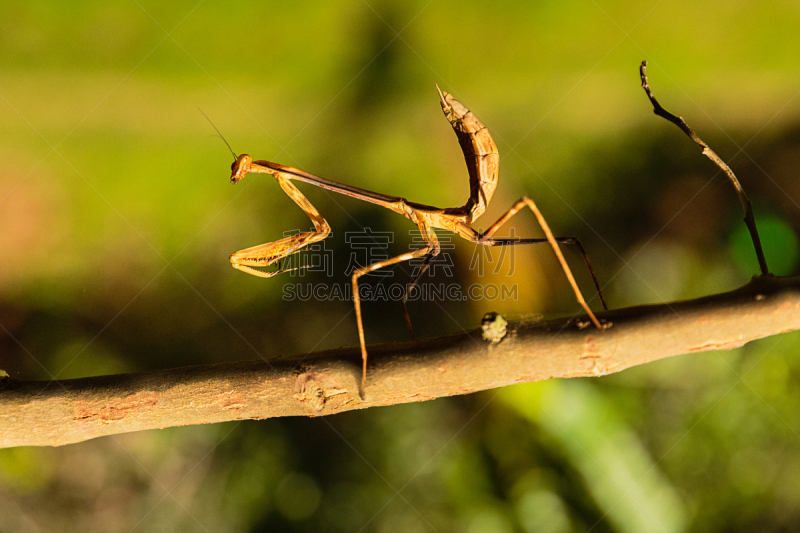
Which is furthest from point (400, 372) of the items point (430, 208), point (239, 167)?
point (239, 167)

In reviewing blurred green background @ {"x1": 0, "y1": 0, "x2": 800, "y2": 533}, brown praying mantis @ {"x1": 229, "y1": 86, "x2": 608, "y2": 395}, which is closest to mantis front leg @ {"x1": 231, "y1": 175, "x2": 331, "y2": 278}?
brown praying mantis @ {"x1": 229, "y1": 86, "x2": 608, "y2": 395}

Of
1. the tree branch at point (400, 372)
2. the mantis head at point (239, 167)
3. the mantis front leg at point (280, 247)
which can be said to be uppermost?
the mantis head at point (239, 167)

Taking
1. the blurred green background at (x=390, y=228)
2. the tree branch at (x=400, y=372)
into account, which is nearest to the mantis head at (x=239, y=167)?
the blurred green background at (x=390, y=228)

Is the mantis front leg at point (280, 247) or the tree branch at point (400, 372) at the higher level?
the mantis front leg at point (280, 247)

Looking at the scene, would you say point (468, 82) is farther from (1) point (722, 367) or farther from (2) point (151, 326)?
(2) point (151, 326)

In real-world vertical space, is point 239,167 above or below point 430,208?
above

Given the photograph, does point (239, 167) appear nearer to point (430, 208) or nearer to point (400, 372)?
point (430, 208)

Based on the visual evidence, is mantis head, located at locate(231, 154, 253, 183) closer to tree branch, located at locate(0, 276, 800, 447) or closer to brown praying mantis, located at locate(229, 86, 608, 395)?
brown praying mantis, located at locate(229, 86, 608, 395)

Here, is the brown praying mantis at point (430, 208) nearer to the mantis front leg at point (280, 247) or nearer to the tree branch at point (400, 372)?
the mantis front leg at point (280, 247)
